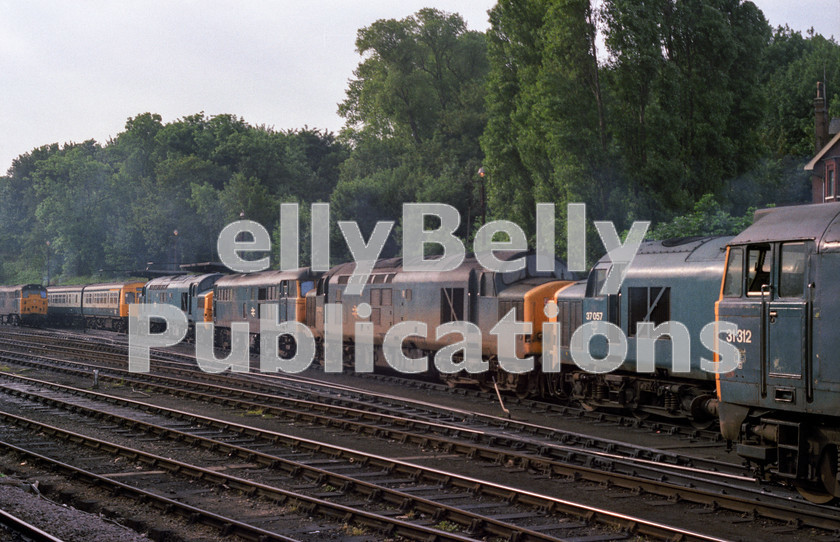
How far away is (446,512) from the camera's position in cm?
1050

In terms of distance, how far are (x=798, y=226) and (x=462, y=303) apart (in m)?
12.9

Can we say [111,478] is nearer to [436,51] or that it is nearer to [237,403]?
[237,403]

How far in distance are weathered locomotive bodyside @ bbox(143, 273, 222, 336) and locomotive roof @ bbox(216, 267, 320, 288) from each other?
237 centimetres

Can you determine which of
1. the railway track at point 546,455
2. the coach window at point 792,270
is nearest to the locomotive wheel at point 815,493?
the railway track at point 546,455

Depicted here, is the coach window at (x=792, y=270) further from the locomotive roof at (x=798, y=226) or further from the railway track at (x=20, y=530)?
the railway track at (x=20, y=530)

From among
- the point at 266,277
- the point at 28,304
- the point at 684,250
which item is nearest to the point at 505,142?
the point at 266,277

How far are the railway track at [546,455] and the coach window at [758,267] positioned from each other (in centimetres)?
267

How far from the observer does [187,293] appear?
42.3m

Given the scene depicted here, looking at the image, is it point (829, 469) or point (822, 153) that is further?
point (822, 153)

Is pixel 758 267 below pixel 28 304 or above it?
above

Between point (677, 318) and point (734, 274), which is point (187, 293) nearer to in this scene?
point (677, 318)

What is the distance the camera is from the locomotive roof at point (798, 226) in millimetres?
9383

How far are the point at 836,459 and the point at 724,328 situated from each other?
2.05 m

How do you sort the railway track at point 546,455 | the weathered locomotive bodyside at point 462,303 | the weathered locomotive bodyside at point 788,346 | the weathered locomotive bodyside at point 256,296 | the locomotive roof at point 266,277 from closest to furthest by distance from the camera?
the weathered locomotive bodyside at point 788,346, the railway track at point 546,455, the weathered locomotive bodyside at point 462,303, the weathered locomotive bodyside at point 256,296, the locomotive roof at point 266,277
